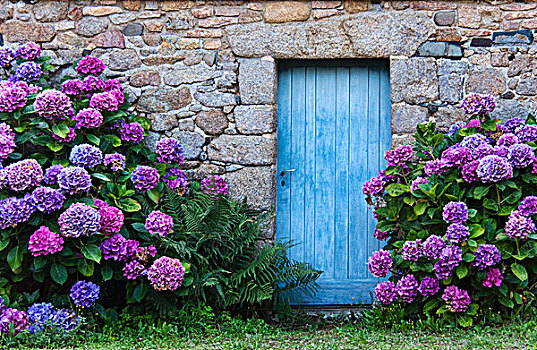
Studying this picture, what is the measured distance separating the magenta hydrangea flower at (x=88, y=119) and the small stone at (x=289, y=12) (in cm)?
165

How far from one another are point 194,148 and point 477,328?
104 inches

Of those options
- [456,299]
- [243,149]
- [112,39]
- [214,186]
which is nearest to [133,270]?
[214,186]

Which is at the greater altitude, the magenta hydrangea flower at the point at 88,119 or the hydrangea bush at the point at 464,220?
the magenta hydrangea flower at the point at 88,119

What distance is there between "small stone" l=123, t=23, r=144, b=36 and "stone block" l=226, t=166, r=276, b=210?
1.46 metres

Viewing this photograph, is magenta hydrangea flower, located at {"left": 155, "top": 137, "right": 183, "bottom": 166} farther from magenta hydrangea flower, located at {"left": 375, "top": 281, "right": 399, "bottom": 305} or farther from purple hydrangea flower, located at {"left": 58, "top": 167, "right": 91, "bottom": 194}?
magenta hydrangea flower, located at {"left": 375, "top": 281, "right": 399, "bottom": 305}

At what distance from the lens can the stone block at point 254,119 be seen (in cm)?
525

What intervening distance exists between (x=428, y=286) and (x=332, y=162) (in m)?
1.48

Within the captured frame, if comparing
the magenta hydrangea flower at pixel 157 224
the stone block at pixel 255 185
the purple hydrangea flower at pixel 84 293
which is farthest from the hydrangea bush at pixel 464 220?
the purple hydrangea flower at pixel 84 293

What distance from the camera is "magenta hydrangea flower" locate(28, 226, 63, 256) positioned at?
4.18 metres

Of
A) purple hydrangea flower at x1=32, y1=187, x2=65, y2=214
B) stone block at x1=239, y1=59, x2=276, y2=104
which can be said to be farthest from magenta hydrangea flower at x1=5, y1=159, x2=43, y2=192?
stone block at x1=239, y1=59, x2=276, y2=104

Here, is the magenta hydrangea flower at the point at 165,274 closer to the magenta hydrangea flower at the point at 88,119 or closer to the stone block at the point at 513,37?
the magenta hydrangea flower at the point at 88,119

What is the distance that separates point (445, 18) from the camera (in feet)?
17.0

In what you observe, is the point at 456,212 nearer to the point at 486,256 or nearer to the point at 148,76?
the point at 486,256

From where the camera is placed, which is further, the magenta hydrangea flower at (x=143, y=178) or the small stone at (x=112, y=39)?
the small stone at (x=112, y=39)
